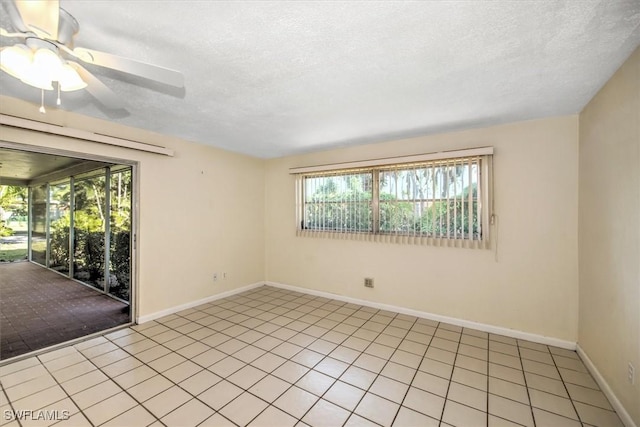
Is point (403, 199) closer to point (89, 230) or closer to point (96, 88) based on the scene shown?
point (96, 88)

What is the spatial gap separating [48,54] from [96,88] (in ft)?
1.30

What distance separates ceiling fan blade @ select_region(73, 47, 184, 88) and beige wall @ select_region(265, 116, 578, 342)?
282 cm

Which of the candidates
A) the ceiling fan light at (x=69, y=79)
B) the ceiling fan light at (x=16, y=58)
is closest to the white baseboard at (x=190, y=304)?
the ceiling fan light at (x=69, y=79)

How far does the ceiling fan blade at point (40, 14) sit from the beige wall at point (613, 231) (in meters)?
2.94

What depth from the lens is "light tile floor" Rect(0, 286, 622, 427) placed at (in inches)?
68.9

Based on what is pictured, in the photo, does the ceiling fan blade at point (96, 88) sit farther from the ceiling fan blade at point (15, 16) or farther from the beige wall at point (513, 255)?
the beige wall at point (513, 255)

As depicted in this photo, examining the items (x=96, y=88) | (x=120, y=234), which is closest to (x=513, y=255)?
(x=96, y=88)

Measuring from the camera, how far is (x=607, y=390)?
1913 mm

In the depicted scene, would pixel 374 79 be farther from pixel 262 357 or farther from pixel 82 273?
pixel 82 273

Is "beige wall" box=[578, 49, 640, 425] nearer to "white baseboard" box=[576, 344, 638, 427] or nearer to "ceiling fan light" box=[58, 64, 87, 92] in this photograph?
"white baseboard" box=[576, 344, 638, 427]

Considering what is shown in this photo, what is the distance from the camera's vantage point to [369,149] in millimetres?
3764

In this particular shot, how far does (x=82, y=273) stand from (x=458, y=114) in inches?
260

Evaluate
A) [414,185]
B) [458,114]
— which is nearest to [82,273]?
[414,185]

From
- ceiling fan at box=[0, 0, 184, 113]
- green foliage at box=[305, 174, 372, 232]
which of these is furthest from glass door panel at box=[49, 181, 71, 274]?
ceiling fan at box=[0, 0, 184, 113]
